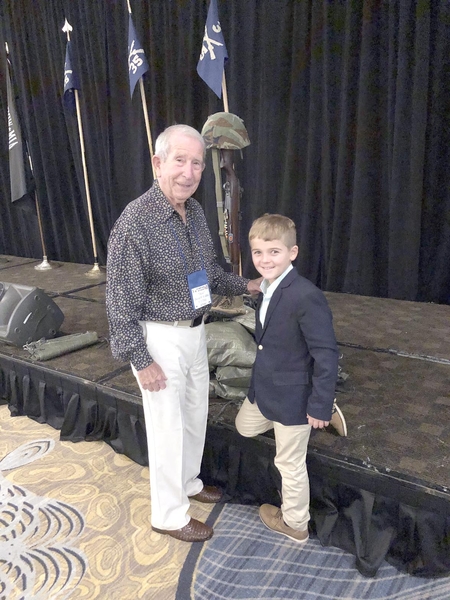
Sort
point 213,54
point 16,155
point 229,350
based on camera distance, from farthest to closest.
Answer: point 16,155, point 213,54, point 229,350

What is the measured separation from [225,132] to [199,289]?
150 centimetres

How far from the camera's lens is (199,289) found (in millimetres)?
1450

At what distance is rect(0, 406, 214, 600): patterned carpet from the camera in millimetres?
1467

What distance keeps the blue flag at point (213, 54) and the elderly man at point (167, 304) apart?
2117 mm

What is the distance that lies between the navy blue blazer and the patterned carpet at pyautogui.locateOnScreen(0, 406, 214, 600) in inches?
25.2

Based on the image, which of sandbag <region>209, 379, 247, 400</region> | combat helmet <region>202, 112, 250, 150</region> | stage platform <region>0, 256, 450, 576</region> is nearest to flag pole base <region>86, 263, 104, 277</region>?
stage platform <region>0, 256, 450, 576</region>

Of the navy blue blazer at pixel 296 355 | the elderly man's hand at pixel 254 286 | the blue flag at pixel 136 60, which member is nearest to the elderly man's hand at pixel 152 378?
the navy blue blazer at pixel 296 355

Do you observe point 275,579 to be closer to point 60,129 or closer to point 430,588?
point 430,588

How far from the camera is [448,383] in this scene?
2039 mm

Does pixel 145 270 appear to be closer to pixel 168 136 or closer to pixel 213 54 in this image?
pixel 168 136

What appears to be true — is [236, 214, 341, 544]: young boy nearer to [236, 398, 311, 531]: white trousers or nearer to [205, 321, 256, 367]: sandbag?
[236, 398, 311, 531]: white trousers

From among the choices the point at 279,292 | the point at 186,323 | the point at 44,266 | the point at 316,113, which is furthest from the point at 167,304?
the point at 44,266

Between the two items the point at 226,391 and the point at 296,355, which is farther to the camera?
the point at 226,391

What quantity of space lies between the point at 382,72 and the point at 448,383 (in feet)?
7.59
